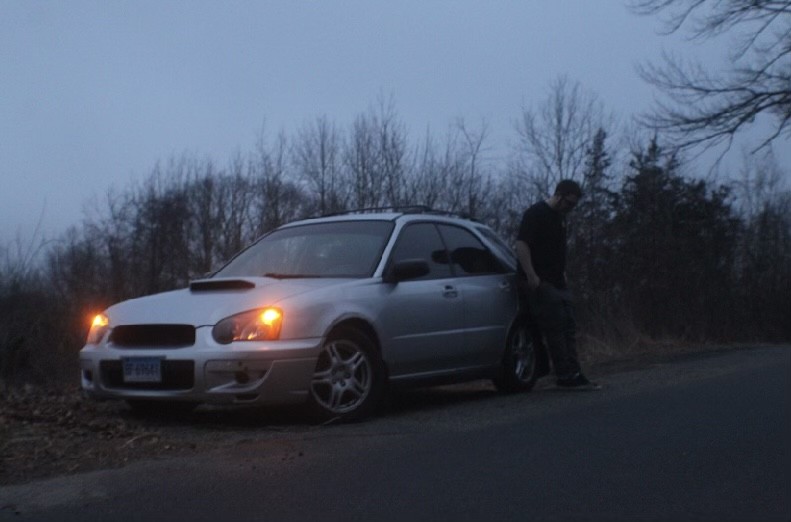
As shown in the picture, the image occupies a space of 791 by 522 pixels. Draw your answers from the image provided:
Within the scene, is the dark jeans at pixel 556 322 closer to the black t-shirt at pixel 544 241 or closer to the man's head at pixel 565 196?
the black t-shirt at pixel 544 241

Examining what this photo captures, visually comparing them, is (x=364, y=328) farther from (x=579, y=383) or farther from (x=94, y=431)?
(x=579, y=383)

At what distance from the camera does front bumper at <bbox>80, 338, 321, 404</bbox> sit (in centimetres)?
708

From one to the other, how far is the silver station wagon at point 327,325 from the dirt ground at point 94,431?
213 mm

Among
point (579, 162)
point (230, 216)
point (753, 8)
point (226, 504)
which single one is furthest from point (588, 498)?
point (579, 162)

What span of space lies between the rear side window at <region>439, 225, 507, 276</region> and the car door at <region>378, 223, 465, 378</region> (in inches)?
5.5

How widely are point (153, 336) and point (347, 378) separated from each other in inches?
55.7

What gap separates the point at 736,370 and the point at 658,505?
7.11 meters

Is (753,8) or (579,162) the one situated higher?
(753,8)

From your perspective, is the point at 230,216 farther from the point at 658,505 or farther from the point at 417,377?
the point at 658,505

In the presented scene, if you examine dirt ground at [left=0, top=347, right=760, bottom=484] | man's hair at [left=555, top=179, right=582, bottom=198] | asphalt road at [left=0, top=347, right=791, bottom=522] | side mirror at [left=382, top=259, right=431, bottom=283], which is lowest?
asphalt road at [left=0, top=347, right=791, bottom=522]

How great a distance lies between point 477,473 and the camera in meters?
5.74

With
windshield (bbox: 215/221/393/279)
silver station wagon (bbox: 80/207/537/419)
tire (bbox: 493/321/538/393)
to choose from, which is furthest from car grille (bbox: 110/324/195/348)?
tire (bbox: 493/321/538/393)

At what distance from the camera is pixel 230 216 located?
2094 centimetres

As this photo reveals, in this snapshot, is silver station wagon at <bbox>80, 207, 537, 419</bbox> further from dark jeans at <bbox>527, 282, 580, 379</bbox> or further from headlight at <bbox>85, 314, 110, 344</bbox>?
dark jeans at <bbox>527, 282, 580, 379</bbox>
